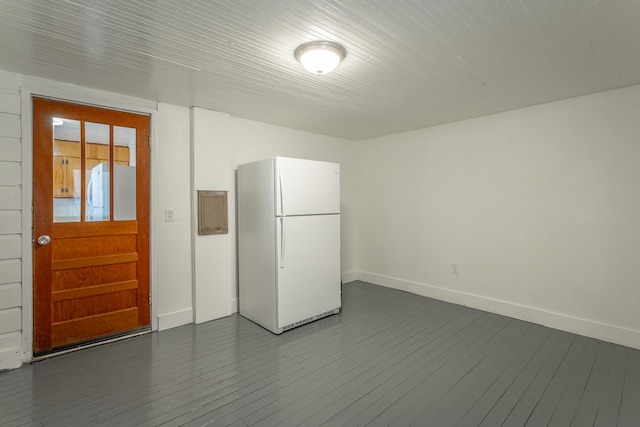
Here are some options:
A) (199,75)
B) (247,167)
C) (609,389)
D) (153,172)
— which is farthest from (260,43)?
(609,389)

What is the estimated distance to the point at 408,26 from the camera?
1775 mm

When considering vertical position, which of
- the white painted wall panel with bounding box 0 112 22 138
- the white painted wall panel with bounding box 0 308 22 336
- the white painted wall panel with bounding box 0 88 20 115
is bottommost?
the white painted wall panel with bounding box 0 308 22 336

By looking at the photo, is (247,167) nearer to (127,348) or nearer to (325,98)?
(325,98)

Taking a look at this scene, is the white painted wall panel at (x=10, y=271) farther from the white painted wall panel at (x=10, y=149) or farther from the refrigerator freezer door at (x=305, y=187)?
the refrigerator freezer door at (x=305, y=187)

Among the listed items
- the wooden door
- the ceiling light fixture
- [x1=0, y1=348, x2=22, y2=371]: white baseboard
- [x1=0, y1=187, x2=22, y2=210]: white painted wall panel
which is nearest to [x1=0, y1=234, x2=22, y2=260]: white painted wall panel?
the wooden door

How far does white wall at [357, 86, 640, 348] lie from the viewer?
2.72m

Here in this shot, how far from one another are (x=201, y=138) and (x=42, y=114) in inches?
50.6

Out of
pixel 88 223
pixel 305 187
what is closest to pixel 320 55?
pixel 305 187

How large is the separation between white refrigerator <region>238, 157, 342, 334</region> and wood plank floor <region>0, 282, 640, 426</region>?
277 millimetres

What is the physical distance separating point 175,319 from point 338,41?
306 cm

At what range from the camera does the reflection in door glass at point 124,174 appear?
2852mm

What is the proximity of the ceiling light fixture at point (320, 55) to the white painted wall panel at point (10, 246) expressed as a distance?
263cm

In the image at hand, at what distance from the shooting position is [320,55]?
1.99m

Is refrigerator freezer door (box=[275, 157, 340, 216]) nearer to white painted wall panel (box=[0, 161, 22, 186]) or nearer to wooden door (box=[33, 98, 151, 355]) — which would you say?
wooden door (box=[33, 98, 151, 355])
